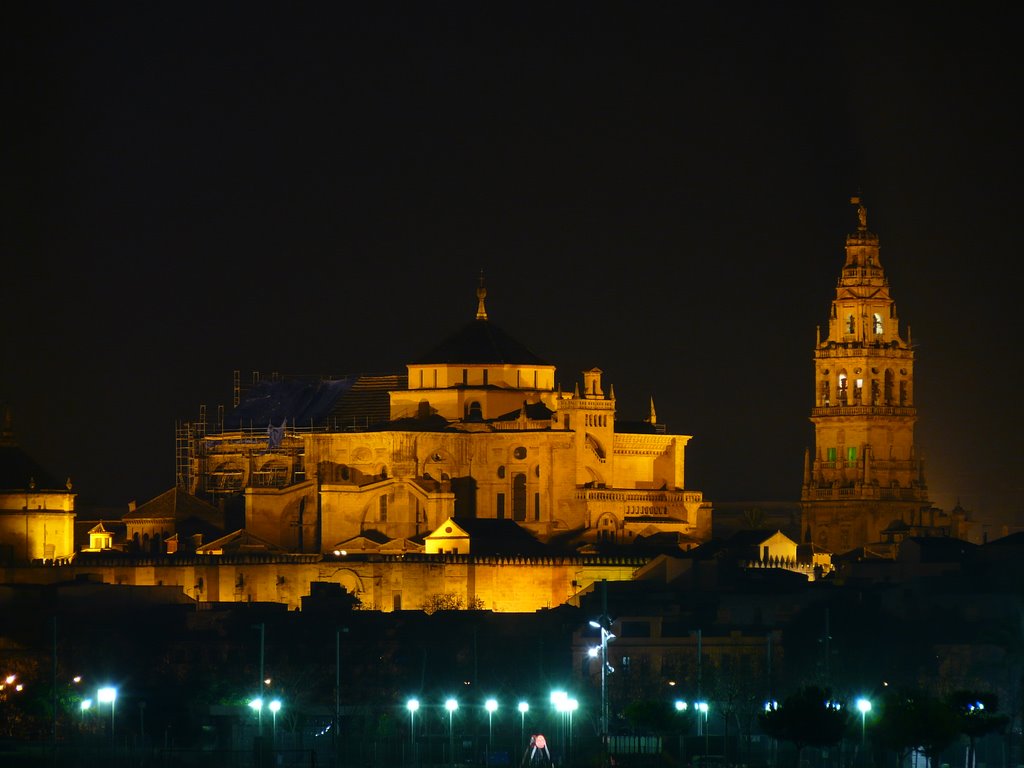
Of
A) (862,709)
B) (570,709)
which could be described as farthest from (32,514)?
(862,709)

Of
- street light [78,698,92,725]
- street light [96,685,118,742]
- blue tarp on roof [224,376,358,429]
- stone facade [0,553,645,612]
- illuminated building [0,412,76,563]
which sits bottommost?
→ street light [78,698,92,725]

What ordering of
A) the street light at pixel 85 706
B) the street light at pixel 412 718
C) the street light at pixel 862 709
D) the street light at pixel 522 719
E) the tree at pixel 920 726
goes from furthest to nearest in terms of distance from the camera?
the street light at pixel 85 706
the street light at pixel 522 719
the street light at pixel 412 718
the street light at pixel 862 709
the tree at pixel 920 726

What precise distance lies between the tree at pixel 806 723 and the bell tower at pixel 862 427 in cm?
6256

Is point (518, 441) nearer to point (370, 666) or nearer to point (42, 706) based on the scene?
point (370, 666)

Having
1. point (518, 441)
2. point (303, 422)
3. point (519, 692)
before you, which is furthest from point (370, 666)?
point (303, 422)

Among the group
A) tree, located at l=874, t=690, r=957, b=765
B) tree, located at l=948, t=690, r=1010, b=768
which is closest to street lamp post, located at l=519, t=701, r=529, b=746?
tree, located at l=948, t=690, r=1010, b=768

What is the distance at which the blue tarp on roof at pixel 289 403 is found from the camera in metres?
160

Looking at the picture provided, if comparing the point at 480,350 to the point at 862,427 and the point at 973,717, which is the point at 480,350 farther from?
the point at 973,717

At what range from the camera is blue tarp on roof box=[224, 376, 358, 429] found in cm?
15975

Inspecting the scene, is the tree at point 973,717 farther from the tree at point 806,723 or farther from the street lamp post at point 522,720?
the street lamp post at point 522,720

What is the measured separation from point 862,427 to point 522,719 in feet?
157

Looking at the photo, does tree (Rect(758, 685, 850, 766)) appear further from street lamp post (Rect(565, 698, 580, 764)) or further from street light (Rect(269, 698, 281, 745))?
street light (Rect(269, 698, 281, 745))

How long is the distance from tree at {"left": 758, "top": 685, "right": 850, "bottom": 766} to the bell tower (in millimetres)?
62564

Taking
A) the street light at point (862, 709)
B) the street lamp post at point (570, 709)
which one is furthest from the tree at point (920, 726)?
the street lamp post at point (570, 709)
